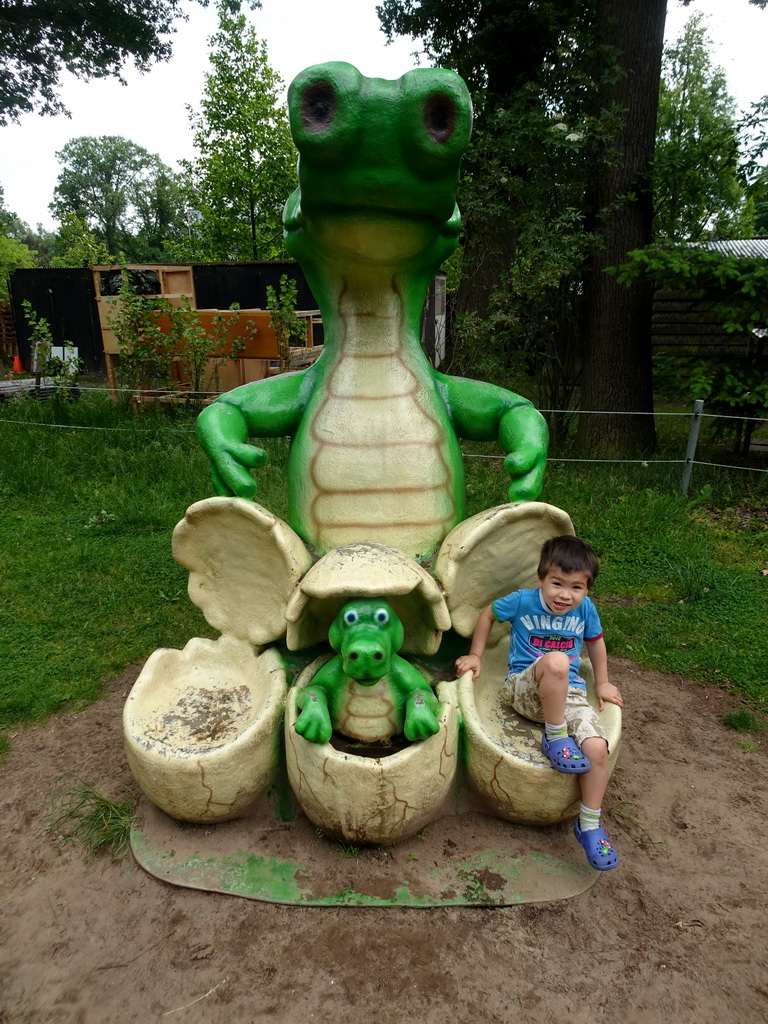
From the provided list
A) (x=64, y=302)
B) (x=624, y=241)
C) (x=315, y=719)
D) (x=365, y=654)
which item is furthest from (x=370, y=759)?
(x=64, y=302)

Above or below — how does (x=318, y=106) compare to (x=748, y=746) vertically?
above

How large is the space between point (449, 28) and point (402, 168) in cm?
773

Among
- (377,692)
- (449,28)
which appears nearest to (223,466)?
(377,692)

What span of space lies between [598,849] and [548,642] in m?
0.56

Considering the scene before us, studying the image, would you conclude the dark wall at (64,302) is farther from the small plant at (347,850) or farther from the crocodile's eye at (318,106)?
the small plant at (347,850)

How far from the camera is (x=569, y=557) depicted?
6.41 feet

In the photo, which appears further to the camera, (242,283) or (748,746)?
(242,283)

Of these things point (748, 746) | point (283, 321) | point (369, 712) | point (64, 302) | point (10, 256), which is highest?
point (10, 256)

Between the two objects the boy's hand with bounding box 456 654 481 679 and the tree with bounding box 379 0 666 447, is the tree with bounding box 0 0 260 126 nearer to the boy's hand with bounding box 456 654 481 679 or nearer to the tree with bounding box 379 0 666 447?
the tree with bounding box 379 0 666 447

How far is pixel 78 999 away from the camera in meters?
1.62

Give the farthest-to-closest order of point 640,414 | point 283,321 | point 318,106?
point 283,321 < point 640,414 < point 318,106

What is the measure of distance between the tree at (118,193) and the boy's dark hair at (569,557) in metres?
33.4

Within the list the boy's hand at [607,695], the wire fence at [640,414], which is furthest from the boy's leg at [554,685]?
the wire fence at [640,414]

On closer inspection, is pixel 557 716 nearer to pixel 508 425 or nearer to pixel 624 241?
pixel 508 425
